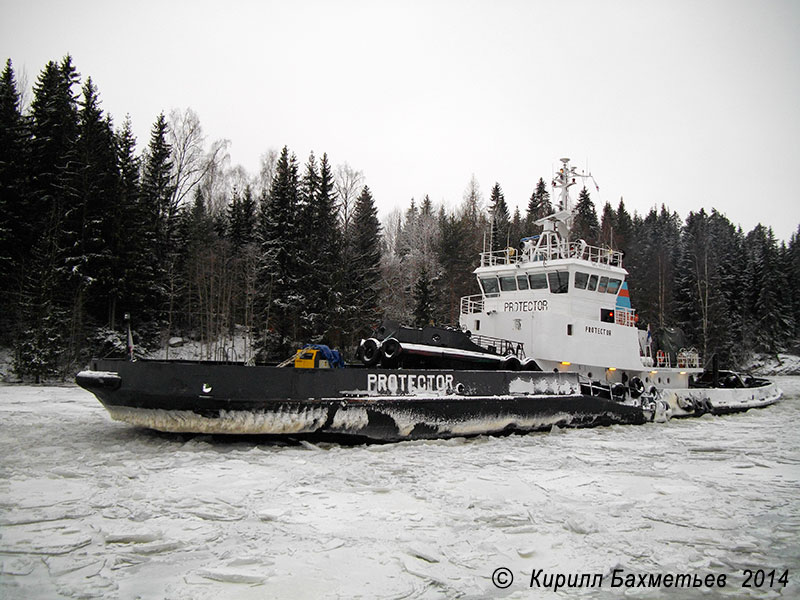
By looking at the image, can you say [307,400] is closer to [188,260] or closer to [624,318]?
[624,318]

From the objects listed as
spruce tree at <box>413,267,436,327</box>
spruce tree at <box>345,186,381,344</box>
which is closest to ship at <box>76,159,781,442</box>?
spruce tree at <box>413,267,436,327</box>

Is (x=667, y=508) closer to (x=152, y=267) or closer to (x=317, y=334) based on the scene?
(x=317, y=334)

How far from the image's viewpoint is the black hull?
6969mm

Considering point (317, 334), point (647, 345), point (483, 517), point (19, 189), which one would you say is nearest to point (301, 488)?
point (483, 517)

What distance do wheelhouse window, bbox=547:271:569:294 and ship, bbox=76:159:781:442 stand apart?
0.02 meters

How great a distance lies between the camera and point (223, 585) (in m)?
3.05

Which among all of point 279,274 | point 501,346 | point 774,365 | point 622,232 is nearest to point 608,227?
point 622,232

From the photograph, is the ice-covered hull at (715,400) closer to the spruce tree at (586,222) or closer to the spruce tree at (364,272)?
the spruce tree at (364,272)

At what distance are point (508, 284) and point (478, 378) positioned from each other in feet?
13.3

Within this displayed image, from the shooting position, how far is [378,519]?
4.43 metres

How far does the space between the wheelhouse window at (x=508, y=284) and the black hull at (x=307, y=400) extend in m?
3.52

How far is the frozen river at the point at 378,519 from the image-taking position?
317cm

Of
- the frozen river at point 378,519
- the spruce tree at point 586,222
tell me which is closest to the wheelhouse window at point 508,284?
the frozen river at point 378,519

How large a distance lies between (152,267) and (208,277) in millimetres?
3059
